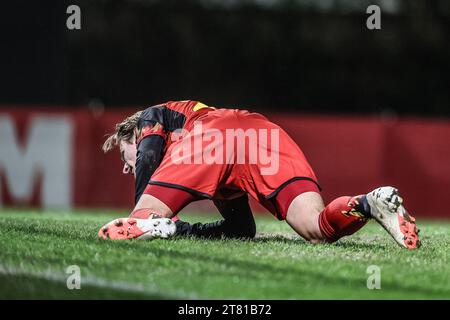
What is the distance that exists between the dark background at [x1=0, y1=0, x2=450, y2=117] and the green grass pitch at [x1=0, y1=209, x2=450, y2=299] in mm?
13426

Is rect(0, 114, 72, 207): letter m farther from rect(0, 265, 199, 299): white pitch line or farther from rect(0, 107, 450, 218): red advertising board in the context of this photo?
rect(0, 265, 199, 299): white pitch line

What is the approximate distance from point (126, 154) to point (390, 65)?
14.8 meters

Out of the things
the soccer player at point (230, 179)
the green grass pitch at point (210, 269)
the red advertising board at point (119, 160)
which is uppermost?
the soccer player at point (230, 179)

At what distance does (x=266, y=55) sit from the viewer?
21.1 metres

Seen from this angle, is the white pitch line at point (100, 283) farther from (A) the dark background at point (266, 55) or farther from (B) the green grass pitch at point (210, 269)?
(A) the dark background at point (266, 55)

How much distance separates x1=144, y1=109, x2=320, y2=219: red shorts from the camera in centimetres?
652

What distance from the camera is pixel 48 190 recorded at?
13.4 meters

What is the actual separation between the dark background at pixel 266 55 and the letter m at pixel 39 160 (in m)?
6.15

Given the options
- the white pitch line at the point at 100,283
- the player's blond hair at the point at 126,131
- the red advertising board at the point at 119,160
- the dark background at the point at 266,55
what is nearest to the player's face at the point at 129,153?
the player's blond hair at the point at 126,131

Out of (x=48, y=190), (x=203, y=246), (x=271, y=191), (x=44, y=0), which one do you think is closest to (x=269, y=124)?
(x=271, y=191)

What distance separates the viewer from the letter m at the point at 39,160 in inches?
520

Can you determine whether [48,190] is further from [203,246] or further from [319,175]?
[203,246]

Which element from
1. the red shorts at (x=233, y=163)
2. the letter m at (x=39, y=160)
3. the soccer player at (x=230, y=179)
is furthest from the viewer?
the letter m at (x=39, y=160)

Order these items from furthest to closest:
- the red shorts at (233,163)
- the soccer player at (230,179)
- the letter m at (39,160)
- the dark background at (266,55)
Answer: the dark background at (266,55)
the letter m at (39,160)
the red shorts at (233,163)
the soccer player at (230,179)
